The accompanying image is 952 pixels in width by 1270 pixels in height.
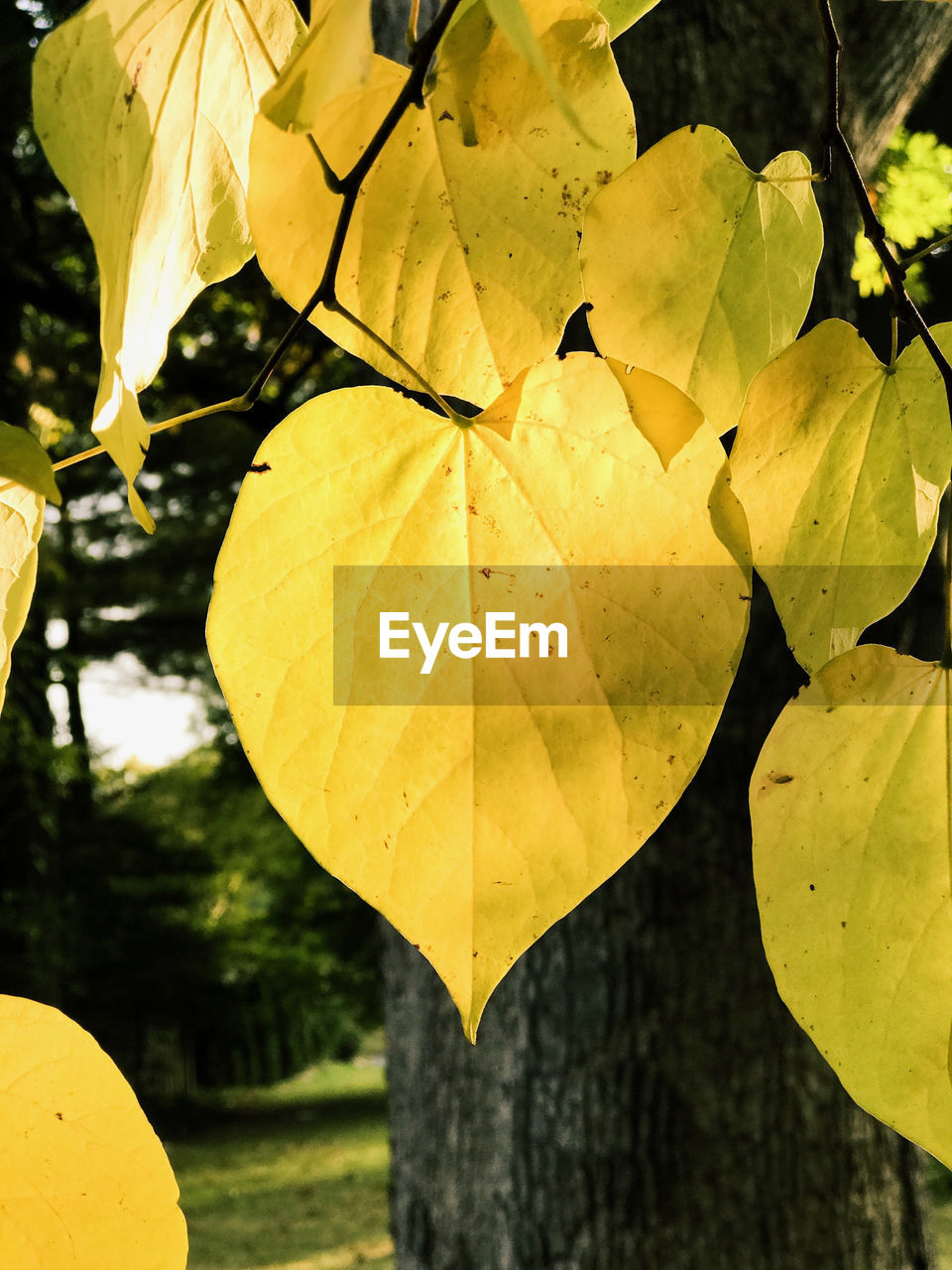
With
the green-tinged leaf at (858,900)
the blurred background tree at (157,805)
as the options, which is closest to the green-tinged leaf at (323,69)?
the green-tinged leaf at (858,900)

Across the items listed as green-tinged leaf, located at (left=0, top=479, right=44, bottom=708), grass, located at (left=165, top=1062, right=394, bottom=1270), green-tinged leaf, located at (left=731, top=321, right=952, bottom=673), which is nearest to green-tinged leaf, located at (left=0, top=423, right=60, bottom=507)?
green-tinged leaf, located at (left=0, top=479, right=44, bottom=708)

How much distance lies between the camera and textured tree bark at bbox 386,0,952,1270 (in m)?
0.85

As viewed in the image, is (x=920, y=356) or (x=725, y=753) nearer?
(x=920, y=356)

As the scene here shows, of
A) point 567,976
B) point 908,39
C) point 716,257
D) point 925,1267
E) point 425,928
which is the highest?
point 908,39

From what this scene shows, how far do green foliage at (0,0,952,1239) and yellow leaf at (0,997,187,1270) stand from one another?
0.06 m

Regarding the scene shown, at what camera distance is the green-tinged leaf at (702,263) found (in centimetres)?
18

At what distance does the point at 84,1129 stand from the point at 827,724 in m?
0.14

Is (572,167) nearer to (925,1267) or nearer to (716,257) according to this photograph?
(716,257)

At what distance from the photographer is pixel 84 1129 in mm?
174

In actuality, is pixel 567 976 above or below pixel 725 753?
below

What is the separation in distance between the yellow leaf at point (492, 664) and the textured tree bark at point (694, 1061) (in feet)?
2.40

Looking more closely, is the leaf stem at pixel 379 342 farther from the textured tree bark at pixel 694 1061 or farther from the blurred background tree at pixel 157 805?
the blurred background tree at pixel 157 805

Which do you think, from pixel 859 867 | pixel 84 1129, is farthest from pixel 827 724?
pixel 84 1129

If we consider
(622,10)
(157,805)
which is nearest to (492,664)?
(622,10)
